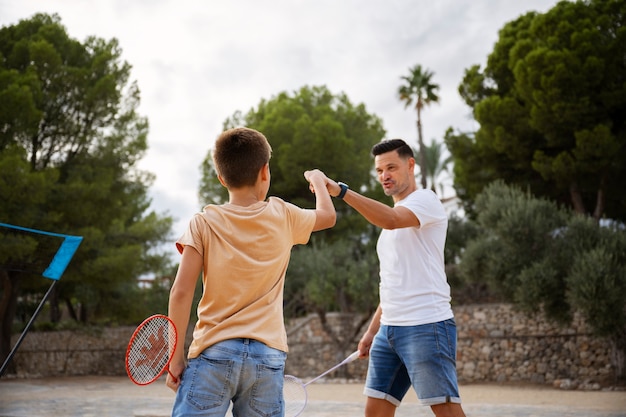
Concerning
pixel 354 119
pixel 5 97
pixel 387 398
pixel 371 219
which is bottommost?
pixel 387 398

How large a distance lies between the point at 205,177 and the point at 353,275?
13.2 meters

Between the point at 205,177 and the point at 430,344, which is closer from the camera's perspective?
the point at 430,344

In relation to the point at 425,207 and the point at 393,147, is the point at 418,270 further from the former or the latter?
the point at 393,147

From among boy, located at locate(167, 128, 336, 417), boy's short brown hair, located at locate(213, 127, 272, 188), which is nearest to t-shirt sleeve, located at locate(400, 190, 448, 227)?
boy, located at locate(167, 128, 336, 417)

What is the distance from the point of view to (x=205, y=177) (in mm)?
31375

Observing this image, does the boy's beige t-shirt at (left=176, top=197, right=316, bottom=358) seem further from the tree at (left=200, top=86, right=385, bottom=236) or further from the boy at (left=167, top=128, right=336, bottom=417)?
the tree at (left=200, top=86, right=385, bottom=236)

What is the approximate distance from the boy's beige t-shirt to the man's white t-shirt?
1.48m

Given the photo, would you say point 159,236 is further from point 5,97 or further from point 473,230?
point 473,230

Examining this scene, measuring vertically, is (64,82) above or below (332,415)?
above

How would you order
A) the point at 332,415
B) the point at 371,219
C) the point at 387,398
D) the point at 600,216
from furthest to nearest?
the point at 600,216
the point at 332,415
the point at 387,398
the point at 371,219

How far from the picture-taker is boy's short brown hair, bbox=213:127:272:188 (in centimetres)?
268

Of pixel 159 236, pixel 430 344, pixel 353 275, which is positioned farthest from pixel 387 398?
pixel 159 236

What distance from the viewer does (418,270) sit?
13.2 feet

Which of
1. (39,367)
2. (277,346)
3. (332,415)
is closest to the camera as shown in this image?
(277,346)
